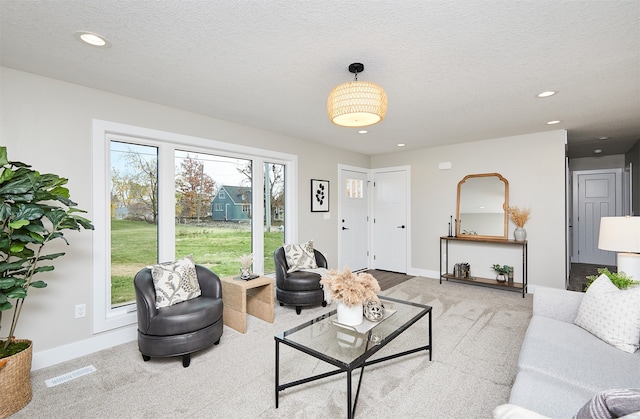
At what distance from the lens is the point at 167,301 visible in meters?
2.65

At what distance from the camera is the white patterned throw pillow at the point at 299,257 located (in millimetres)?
3916

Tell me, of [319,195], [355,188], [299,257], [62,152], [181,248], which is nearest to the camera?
[62,152]

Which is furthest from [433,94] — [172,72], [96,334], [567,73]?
[96,334]

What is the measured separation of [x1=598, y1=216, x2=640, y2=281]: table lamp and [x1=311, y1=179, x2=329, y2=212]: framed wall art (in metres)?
3.55

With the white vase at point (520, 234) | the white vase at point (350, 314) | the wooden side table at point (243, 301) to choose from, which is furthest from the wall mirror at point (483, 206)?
the white vase at point (350, 314)

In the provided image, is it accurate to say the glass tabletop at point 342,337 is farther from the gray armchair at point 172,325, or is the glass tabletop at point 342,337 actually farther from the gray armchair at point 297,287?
the gray armchair at point 297,287

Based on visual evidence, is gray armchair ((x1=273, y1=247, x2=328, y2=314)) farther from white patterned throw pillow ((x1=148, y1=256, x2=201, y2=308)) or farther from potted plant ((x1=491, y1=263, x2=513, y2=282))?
potted plant ((x1=491, y1=263, x2=513, y2=282))

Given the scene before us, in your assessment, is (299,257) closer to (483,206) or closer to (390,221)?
(390,221)

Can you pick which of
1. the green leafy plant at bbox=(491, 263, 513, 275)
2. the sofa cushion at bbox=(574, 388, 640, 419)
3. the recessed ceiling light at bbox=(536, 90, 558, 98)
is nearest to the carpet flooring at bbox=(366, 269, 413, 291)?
the green leafy plant at bbox=(491, 263, 513, 275)

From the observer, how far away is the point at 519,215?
468 centimetres

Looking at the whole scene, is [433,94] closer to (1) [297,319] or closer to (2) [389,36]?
(2) [389,36]

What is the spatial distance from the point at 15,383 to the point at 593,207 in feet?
30.3

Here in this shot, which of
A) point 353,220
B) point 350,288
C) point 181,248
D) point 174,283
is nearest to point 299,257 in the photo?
point 181,248

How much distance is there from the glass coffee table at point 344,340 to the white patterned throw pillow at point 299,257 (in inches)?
58.4
